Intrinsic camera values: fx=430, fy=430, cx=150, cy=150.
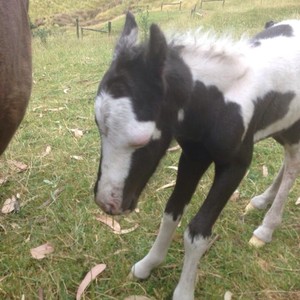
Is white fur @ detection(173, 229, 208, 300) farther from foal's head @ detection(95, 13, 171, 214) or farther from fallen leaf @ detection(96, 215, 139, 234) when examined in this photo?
fallen leaf @ detection(96, 215, 139, 234)

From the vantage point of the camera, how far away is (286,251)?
8.20 ft

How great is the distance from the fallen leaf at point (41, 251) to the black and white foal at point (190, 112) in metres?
0.54

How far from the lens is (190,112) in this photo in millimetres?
1753

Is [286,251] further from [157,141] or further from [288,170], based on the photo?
[157,141]

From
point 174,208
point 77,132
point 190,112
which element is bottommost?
point 77,132

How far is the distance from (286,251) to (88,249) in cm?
115

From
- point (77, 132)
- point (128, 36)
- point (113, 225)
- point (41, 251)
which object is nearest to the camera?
point (128, 36)

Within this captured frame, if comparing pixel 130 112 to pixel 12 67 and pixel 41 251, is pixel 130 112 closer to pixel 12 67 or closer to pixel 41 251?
pixel 12 67

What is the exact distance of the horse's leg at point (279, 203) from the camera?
8.09 feet

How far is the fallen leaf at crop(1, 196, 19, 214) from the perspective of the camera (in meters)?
2.87

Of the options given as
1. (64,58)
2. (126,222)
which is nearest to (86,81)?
(64,58)

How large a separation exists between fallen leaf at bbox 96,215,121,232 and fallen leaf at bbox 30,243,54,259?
36cm

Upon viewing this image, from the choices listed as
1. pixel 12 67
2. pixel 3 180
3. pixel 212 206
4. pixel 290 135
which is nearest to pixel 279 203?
pixel 290 135

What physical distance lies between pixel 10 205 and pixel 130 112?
175cm
